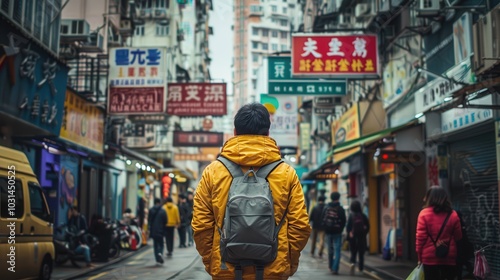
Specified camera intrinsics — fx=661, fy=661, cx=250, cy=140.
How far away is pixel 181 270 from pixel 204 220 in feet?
36.6

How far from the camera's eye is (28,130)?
15867 mm

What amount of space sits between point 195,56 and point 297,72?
163 ft

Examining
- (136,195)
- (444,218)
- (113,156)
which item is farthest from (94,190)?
(444,218)

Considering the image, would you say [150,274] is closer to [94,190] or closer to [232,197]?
[232,197]

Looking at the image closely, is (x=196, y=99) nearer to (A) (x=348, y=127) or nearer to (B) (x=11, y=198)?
(A) (x=348, y=127)

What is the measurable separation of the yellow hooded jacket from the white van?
19.6 feet

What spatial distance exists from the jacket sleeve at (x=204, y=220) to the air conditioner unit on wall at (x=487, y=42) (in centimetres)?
612

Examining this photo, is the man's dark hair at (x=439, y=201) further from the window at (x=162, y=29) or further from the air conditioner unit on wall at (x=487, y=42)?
the window at (x=162, y=29)

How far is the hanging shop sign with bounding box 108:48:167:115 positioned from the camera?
2103cm

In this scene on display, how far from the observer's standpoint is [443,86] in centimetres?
1459

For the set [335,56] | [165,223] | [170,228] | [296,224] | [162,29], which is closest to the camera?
[296,224]

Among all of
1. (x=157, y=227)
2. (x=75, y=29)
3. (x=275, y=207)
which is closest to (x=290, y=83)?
(x=157, y=227)

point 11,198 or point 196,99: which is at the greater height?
point 196,99

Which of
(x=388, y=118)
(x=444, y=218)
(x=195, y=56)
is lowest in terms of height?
(x=444, y=218)
